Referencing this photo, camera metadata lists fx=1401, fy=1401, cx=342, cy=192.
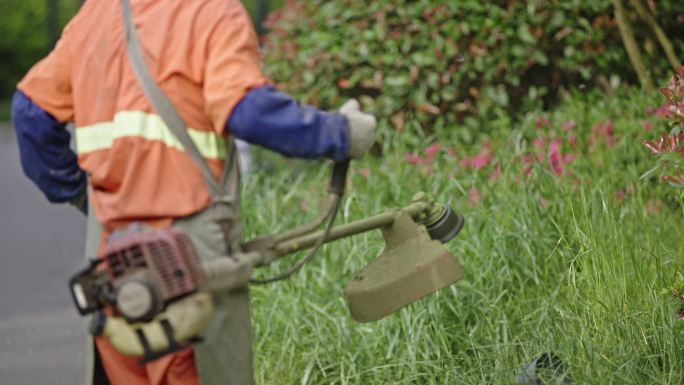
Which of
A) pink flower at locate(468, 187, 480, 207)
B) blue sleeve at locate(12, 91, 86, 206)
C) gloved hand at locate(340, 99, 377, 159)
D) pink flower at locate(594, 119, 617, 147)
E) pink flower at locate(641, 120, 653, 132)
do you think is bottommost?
pink flower at locate(594, 119, 617, 147)

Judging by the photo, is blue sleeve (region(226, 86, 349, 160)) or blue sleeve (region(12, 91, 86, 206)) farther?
blue sleeve (region(12, 91, 86, 206))

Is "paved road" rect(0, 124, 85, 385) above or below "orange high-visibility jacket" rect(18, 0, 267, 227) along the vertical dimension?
below

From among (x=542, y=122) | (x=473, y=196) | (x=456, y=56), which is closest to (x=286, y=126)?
(x=473, y=196)

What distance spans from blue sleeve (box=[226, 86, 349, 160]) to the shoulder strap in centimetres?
11

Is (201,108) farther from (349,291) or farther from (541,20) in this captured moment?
(541,20)

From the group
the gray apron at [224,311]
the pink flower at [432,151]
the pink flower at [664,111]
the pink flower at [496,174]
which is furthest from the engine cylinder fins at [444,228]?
the pink flower at [432,151]

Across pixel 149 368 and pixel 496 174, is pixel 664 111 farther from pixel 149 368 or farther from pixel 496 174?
pixel 149 368

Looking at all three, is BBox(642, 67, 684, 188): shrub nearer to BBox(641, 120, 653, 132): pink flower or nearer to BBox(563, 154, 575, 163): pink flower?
BBox(563, 154, 575, 163): pink flower

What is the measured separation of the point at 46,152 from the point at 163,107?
0.54 m

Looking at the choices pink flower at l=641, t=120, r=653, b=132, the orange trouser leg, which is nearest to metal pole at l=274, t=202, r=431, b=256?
the orange trouser leg

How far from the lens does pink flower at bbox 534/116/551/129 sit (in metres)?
6.73

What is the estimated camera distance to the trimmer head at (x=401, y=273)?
3.69m

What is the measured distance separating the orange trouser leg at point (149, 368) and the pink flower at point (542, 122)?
3.56 m

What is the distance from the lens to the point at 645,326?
441cm
